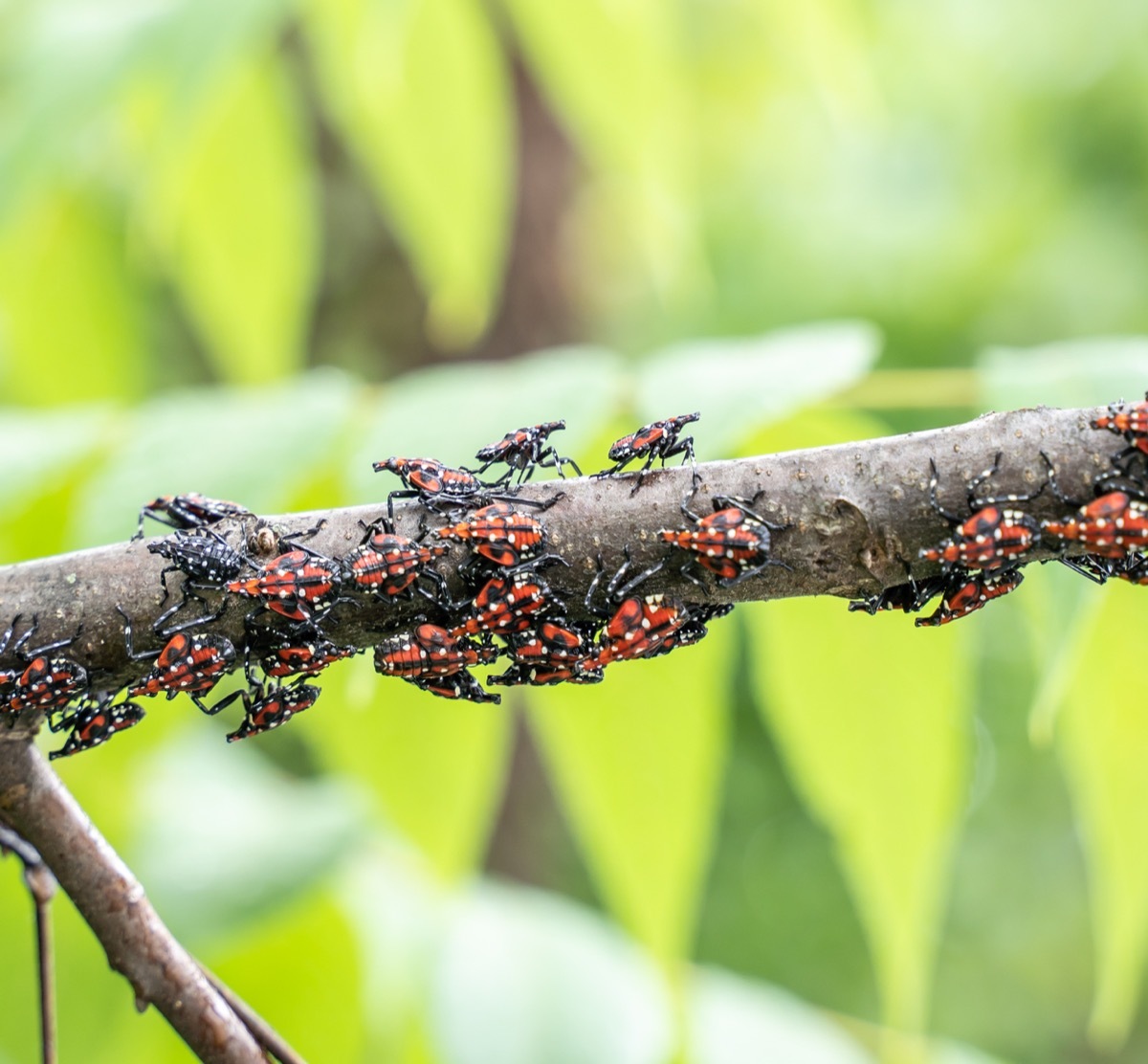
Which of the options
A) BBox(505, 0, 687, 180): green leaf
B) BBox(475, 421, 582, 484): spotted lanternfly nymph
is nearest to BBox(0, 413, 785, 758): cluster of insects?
BBox(475, 421, 582, 484): spotted lanternfly nymph

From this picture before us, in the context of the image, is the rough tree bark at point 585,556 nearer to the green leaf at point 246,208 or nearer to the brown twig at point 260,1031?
the brown twig at point 260,1031

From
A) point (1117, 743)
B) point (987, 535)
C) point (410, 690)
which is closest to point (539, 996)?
point (410, 690)

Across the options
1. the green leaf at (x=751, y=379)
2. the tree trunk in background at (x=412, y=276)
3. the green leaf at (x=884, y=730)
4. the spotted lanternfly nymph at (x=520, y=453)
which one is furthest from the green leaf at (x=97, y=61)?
the tree trunk in background at (x=412, y=276)

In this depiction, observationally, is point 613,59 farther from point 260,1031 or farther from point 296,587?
point 260,1031

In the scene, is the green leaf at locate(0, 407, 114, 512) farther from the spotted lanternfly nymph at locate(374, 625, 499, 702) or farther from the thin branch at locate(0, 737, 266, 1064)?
the spotted lanternfly nymph at locate(374, 625, 499, 702)

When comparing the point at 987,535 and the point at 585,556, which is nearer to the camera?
the point at 987,535
